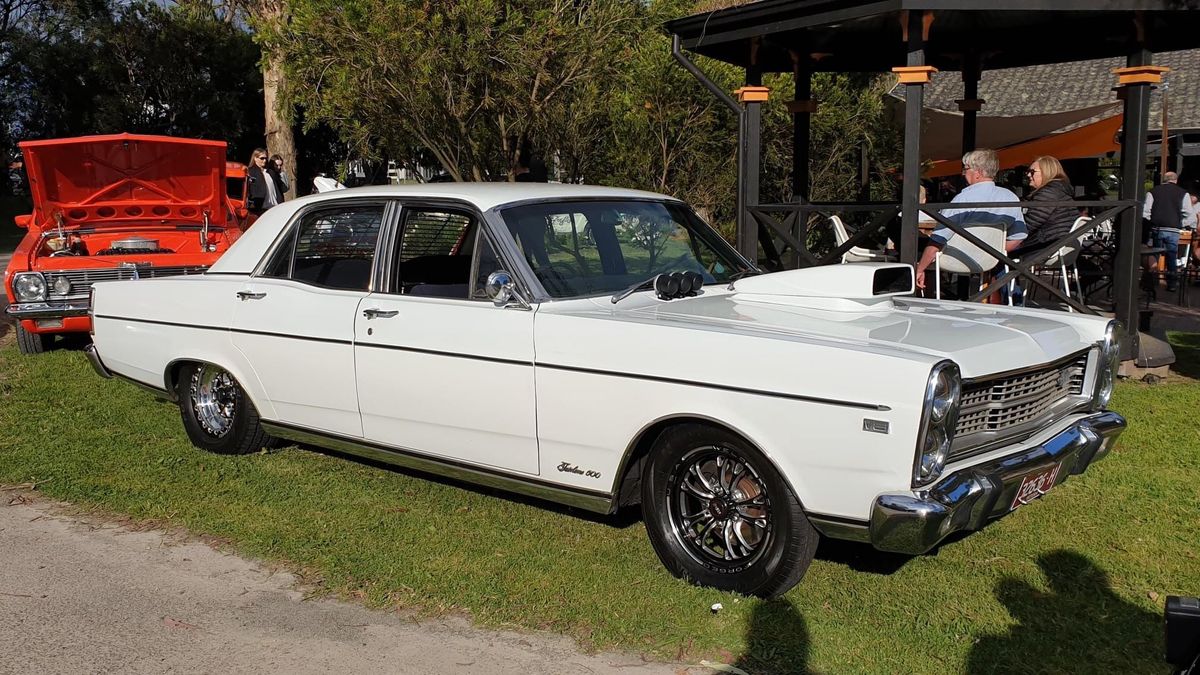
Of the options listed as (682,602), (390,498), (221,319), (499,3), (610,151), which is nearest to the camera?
(682,602)

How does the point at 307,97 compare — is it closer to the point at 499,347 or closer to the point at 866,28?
the point at 866,28

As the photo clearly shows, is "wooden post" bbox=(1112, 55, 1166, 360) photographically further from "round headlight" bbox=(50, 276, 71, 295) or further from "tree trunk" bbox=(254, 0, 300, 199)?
"tree trunk" bbox=(254, 0, 300, 199)

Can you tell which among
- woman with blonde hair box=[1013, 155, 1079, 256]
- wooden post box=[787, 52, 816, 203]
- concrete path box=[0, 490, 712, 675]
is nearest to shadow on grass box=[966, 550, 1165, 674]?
concrete path box=[0, 490, 712, 675]

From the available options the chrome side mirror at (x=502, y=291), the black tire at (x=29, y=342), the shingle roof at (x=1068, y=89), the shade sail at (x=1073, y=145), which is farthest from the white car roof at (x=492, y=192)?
the shingle roof at (x=1068, y=89)

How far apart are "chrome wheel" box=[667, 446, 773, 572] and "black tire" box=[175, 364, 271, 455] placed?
2.86 metres

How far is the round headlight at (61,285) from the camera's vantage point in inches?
359

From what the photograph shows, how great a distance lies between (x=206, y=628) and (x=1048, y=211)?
711cm

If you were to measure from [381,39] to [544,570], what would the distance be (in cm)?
790

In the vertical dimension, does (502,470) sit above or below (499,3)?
below

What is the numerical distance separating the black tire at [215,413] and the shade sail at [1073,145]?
12541mm

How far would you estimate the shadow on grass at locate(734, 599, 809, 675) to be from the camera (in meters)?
3.50

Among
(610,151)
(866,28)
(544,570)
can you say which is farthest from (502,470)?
(610,151)

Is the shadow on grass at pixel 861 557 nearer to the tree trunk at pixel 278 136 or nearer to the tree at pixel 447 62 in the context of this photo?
the tree at pixel 447 62

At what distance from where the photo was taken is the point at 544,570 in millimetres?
4355
